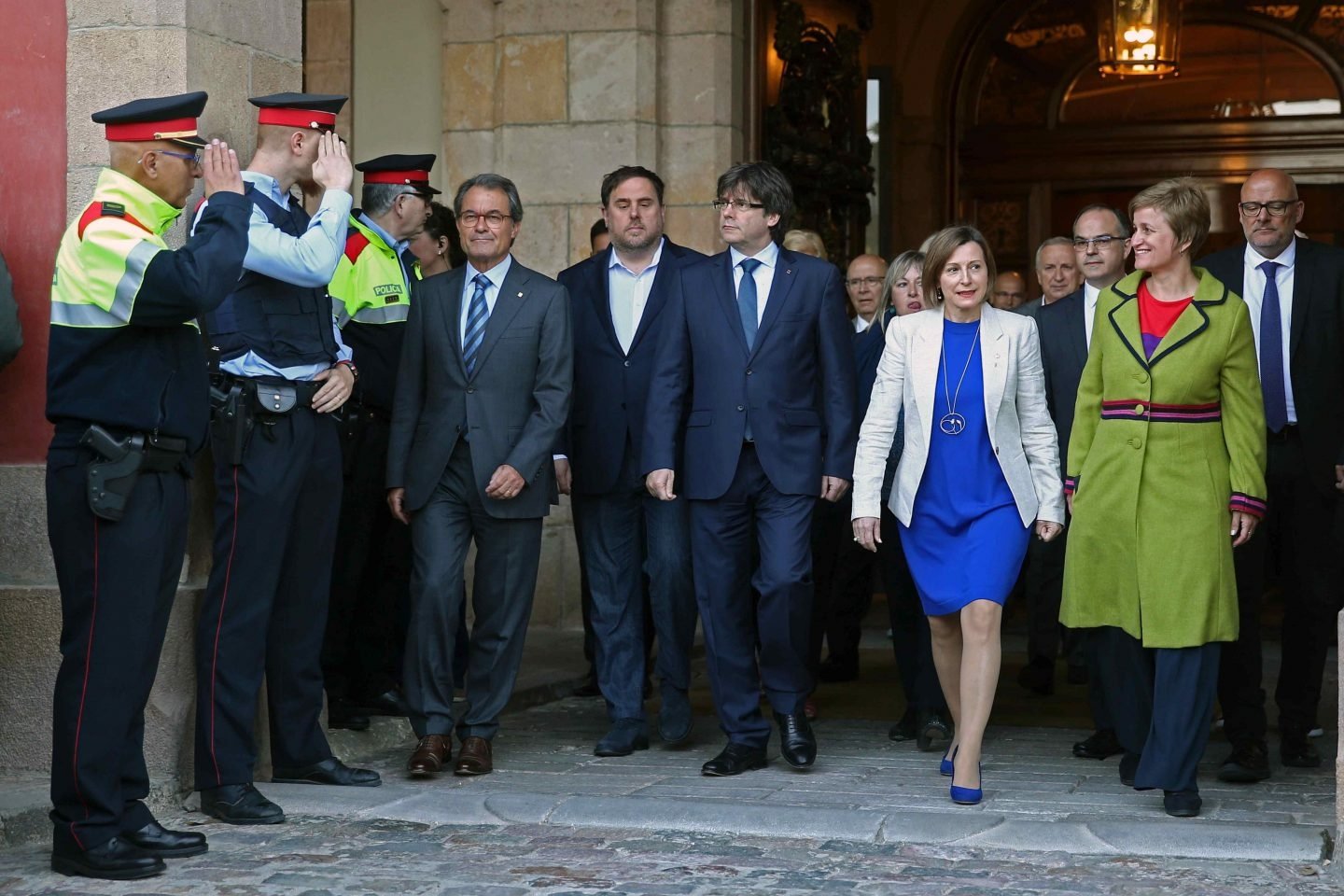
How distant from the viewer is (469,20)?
34.9 ft

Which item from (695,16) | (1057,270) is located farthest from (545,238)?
(1057,270)

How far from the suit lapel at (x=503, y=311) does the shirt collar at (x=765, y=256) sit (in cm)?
73

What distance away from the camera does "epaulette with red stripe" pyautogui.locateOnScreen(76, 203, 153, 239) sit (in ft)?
17.5

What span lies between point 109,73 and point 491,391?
1628 mm

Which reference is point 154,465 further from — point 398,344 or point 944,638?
point 944,638

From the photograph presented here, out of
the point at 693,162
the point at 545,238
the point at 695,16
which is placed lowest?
the point at 545,238

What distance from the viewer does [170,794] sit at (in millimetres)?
6148

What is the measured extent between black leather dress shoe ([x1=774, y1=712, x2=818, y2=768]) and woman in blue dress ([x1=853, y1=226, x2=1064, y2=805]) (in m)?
0.47

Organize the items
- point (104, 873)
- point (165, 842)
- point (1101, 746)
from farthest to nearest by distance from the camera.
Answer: point (1101, 746) < point (165, 842) < point (104, 873)

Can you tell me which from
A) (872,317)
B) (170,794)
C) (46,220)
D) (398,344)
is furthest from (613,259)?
(170,794)

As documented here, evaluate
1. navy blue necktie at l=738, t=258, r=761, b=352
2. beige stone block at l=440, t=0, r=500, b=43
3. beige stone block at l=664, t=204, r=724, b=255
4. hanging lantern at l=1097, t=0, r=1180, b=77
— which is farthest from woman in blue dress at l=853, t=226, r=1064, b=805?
hanging lantern at l=1097, t=0, r=1180, b=77

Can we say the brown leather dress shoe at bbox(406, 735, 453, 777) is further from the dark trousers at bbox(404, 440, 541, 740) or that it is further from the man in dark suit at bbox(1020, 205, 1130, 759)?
the man in dark suit at bbox(1020, 205, 1130, 759)

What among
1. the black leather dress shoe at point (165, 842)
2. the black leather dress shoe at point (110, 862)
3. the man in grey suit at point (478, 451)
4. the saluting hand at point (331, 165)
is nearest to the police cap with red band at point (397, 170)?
the man in grey suit at point (478, 451)

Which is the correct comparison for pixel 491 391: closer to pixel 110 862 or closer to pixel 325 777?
pixel 325 777
